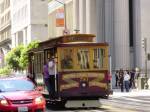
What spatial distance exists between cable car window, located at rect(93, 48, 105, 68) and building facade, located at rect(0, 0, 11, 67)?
11422 centimetres

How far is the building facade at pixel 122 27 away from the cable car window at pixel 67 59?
33.2 m

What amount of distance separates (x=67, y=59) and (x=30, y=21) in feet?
285

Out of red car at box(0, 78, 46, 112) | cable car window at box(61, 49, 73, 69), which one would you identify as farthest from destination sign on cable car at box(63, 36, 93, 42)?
red car at box(0, 78, 46, 112)

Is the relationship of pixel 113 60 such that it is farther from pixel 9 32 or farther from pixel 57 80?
pixel 9 32

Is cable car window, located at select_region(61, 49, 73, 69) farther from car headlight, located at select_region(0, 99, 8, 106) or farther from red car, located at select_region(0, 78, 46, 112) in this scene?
car headlight, located at select_region(0, 99, 8, 106)

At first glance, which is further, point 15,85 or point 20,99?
point 15,85

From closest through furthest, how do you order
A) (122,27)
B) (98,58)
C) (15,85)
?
(15,85), (98,58), (122,27)

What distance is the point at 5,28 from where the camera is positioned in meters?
145

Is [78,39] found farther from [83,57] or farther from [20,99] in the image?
[20,99]

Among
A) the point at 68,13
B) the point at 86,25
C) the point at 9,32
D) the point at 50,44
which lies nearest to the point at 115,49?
the point at 86,25

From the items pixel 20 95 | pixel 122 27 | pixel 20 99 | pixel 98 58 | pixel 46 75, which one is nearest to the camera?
pixel 20 99

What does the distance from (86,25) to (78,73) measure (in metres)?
41.5

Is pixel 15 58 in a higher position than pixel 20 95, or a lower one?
higher

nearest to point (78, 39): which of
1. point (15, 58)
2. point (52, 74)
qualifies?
point (52, 74)
